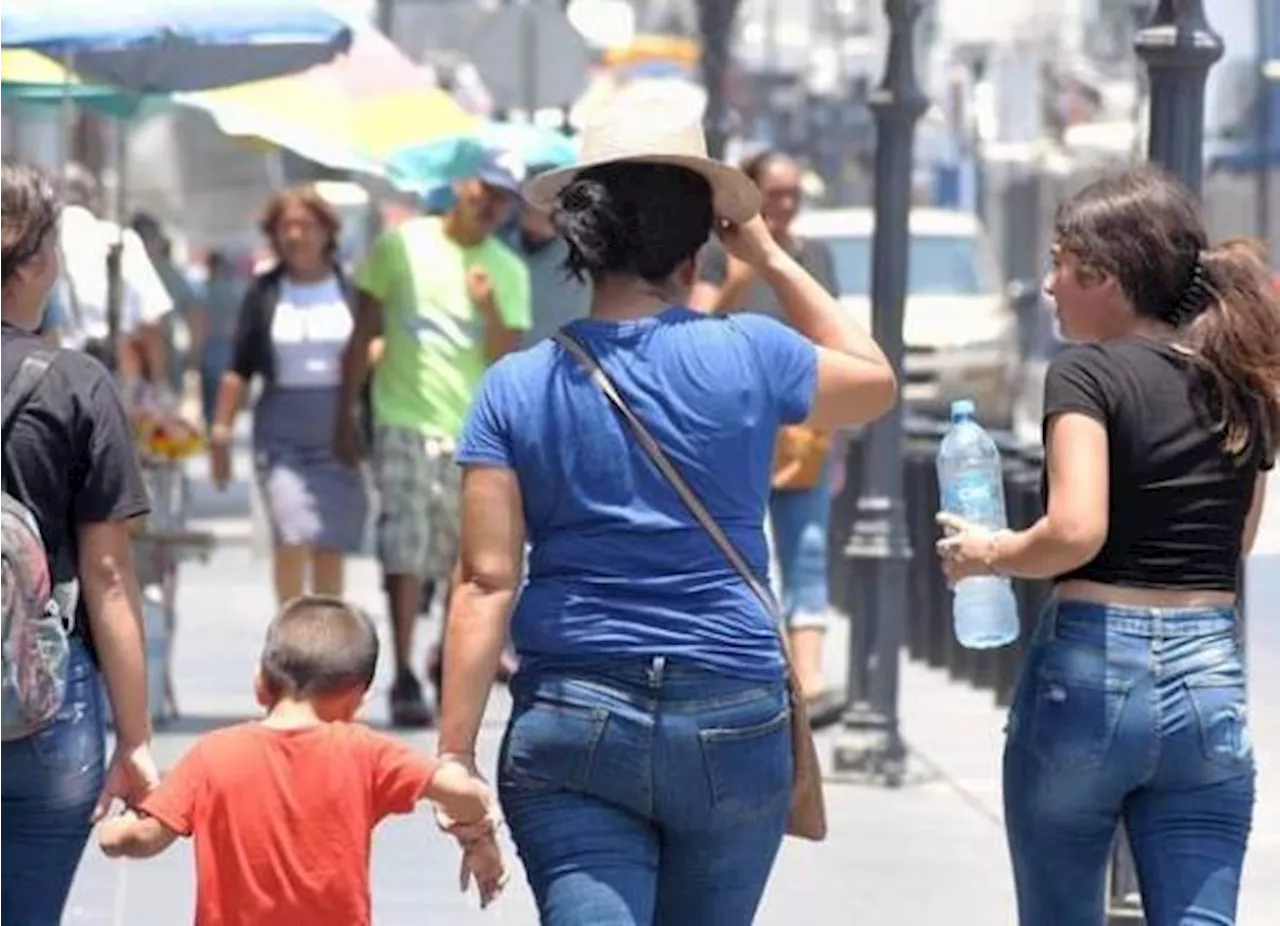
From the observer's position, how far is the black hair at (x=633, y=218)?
589 cm

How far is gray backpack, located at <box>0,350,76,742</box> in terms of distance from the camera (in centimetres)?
602

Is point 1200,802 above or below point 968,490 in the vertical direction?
below

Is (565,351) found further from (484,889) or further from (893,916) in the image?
(893,916)

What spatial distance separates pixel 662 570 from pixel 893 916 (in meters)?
4.04

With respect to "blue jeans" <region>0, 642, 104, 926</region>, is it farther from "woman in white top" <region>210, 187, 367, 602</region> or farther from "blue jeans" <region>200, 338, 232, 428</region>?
"blue jeans" <region>200, 338, 232, 428</region>

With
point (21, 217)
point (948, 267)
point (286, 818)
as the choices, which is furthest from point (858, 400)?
point (948, 267)

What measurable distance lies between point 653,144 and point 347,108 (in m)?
8.79

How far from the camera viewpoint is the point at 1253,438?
630cm

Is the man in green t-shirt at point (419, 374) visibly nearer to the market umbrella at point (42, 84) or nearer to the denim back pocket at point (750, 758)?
the market umbrella at point (42, 84)

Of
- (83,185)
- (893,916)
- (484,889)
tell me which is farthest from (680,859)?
(83,185)

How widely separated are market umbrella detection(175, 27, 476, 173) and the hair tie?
698 centimetres

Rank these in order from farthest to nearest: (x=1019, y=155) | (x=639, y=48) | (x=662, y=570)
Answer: (x=1019, y=155), (x=639, y=48), (x=662, y=570)

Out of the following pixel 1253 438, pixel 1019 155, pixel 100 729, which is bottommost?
pixel 1019 155

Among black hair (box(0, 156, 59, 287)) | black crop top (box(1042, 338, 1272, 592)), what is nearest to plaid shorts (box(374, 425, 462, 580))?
black hair (box(0, 156, 59, 287))
